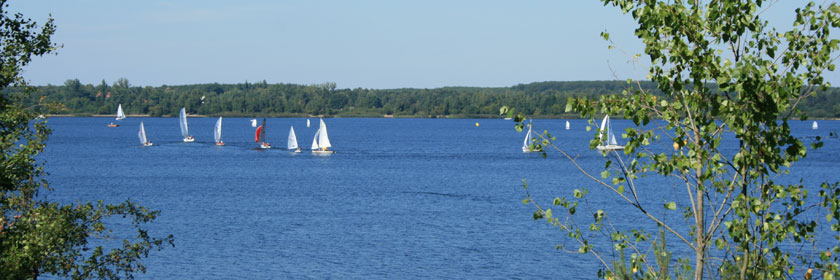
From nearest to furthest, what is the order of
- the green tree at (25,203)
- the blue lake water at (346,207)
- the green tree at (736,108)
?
1. the green tree at (736,108)
2. the green tree at (25,203)
3. the blue lake water at (346,207)

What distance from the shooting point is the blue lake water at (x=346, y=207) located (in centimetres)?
3641

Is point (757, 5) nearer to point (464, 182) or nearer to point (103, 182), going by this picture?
point (464, 182)

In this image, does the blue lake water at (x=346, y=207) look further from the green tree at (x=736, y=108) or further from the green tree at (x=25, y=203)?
the green tree at (x=25, y=203)

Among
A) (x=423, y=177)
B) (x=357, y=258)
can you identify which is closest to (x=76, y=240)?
(x=357, y=258)

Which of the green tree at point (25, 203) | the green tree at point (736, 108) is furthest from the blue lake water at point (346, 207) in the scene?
the green tree at point (25, 203)

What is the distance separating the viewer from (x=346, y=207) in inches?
2195

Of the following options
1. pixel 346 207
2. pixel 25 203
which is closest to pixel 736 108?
pixel 25 203

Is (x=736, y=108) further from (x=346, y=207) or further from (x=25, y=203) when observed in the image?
(x=346, y=207)

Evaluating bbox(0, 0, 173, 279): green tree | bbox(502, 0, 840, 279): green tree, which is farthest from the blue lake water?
bbox(0, 0, 173, 279): green tree

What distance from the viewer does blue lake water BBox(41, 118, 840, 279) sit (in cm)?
3641

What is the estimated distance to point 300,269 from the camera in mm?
35469

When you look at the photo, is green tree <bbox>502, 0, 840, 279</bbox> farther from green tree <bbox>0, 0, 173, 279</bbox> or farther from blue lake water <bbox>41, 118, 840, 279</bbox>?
green tree <bbox>0, 0, 173, 279</bbox>

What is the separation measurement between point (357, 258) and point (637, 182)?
3898 centimetres

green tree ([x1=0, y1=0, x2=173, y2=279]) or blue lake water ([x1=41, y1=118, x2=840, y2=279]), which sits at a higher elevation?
A: green tree ([x1=0, y1=0, x2=173, y2=279])
